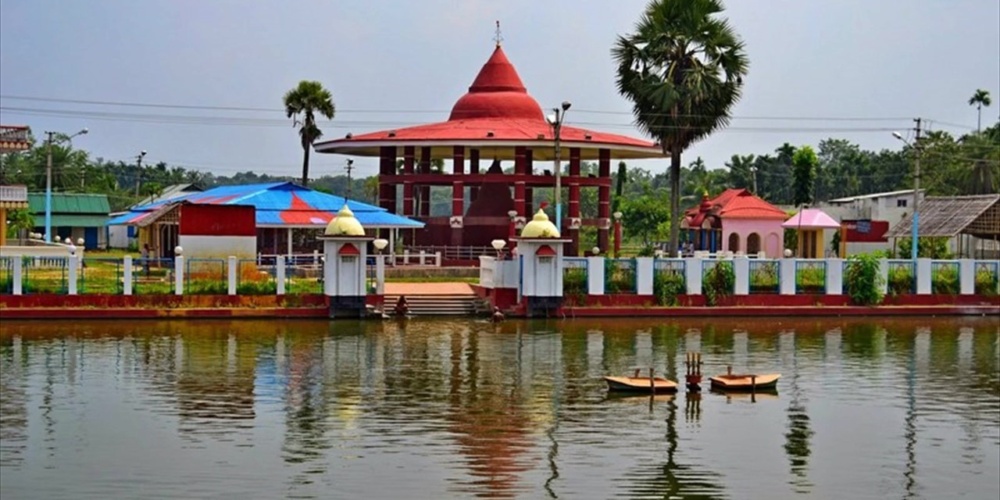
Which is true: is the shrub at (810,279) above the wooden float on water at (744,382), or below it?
above

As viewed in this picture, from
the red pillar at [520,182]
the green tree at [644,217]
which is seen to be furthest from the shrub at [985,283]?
the green tree at [644,217]

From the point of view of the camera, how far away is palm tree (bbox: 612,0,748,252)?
45562 mm

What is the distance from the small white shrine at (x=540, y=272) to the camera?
134ft

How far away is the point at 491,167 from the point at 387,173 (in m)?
4.63

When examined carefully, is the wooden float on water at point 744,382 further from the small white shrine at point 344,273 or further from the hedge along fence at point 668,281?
the hedge along fence at point 668,281

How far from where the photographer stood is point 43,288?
3862cm

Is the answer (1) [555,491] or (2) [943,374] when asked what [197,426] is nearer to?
(1) [555,491]

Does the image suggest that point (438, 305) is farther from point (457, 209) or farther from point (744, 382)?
point (744, 382)

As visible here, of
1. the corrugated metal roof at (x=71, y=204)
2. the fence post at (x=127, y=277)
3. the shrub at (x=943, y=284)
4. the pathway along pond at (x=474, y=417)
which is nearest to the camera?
the pathway along pond at (x=474, y=417)

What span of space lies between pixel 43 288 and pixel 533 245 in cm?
1398

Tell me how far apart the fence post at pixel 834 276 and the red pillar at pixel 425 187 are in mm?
20072

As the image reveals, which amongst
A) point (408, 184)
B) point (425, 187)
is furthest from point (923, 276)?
A: point (425, 187)

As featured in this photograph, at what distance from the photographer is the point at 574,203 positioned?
5756cm

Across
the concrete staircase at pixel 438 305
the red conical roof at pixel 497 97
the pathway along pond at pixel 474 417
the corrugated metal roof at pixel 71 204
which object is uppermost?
the red conical roof at pixel 497 97
